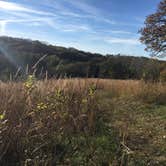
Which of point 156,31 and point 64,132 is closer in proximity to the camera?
point 64,132

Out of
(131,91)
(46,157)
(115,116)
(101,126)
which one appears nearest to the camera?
(46,157)

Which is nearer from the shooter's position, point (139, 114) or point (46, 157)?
point (46, 157)

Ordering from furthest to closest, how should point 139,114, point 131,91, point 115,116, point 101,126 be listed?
1. point 131,91
2. point 139,114
3. point 115,116
4. point 101,126

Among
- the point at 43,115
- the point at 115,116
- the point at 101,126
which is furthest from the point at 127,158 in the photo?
the point at 115,116

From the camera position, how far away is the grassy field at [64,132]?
9.53 ft

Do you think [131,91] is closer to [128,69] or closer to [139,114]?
[139,114]

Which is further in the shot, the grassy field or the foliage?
the foliage

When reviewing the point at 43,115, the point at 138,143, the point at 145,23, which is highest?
the point at 145,23

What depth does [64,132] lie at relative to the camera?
3760mm

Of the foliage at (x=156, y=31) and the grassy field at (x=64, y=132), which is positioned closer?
the grassy field at (x=64, y=132)

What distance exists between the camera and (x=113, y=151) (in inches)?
132

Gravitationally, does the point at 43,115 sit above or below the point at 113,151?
above

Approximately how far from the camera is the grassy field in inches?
114

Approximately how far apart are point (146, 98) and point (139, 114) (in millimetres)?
2017
